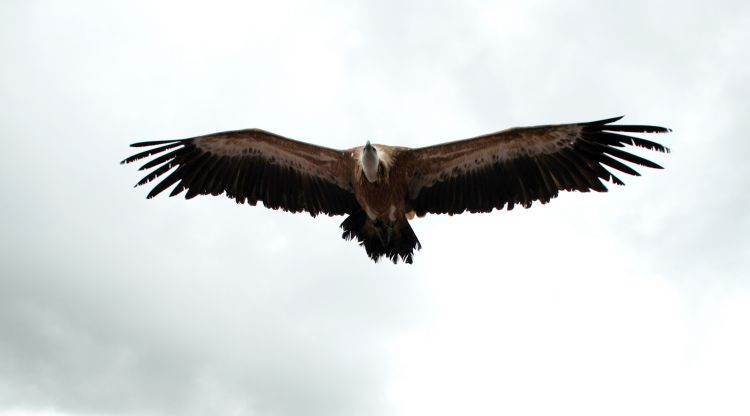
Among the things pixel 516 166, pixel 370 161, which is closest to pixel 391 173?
A: pixel 370 161

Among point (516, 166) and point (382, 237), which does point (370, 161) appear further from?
point (516, 166)

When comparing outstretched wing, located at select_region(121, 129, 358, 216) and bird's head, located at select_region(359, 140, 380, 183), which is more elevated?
outstretched wing, located at select_region(121, 129, 358, 216)

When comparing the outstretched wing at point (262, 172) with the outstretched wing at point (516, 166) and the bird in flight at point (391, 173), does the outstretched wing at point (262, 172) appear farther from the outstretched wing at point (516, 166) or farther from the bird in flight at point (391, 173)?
the outstretched wing at point (516, 166)

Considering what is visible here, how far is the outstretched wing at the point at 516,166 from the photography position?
14.6 metres

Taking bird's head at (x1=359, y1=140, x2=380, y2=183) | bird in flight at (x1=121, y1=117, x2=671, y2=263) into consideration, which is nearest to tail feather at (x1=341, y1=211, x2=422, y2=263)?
bird in flight at (x1=121, y1=117, x2=671, y2=263)

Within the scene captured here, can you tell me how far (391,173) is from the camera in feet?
49.3

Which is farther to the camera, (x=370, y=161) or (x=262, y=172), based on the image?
(x=262, y=172)

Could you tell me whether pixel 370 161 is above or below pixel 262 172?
below

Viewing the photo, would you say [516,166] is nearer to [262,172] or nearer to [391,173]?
[391,173]

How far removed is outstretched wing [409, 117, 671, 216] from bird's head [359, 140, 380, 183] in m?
1.06

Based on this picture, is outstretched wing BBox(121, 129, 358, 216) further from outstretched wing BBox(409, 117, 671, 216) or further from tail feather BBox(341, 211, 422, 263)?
outstretched wing BBox(409, 117, 671, 216)

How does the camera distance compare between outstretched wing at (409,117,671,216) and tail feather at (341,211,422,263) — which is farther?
tail feather at (341,211,422,263)

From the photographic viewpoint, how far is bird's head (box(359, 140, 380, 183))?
14.2 metres

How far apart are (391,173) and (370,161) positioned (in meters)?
0.87
